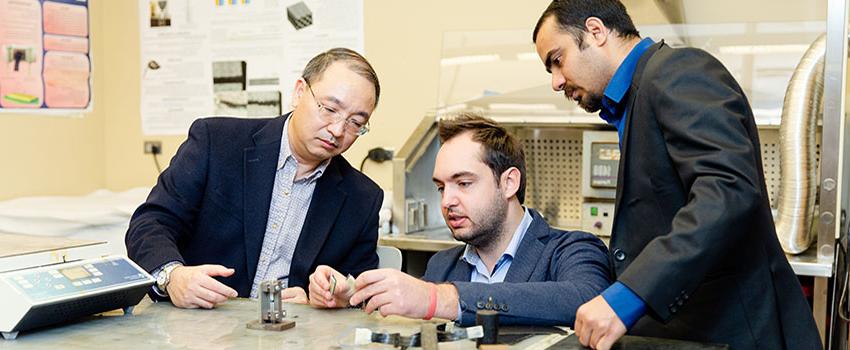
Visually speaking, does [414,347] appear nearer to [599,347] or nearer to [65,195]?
[599,347]

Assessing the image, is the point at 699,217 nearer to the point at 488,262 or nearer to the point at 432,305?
the point at 432,305

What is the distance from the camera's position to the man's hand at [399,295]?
4.48 feet

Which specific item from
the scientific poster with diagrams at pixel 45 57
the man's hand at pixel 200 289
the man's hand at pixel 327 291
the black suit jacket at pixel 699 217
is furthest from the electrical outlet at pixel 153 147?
the black suit jacket at pixel 699 217

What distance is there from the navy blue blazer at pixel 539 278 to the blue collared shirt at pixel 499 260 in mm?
12

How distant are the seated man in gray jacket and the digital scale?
315 millimetres

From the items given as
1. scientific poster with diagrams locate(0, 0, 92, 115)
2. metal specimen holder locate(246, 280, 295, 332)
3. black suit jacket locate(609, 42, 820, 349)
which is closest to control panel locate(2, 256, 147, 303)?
metal specimen holder locate(246, 280, 295, 332)

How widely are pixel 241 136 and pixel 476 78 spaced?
3.91ft

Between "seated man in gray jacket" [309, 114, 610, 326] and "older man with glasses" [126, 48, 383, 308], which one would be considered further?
"older man with glasses" [126, 48, 383, 308]

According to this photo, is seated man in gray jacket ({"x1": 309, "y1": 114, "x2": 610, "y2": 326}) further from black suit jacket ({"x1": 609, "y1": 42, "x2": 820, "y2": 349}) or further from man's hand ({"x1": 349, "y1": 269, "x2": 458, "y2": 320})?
black suit jacket ({"x1": 609, "y1": 42, "x2": 820, "y2": 349})

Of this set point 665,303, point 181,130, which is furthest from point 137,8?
point 665,303

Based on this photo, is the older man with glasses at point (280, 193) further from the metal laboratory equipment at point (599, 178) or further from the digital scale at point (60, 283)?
the metal laboratory equipment at point (599, 178)

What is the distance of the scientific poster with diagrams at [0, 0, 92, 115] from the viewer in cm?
331

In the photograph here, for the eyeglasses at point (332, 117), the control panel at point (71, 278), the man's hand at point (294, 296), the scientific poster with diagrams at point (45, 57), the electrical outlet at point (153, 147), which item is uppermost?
the scientific poster with diagrams at point (45, 57)

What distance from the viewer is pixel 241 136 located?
2.00 meters
